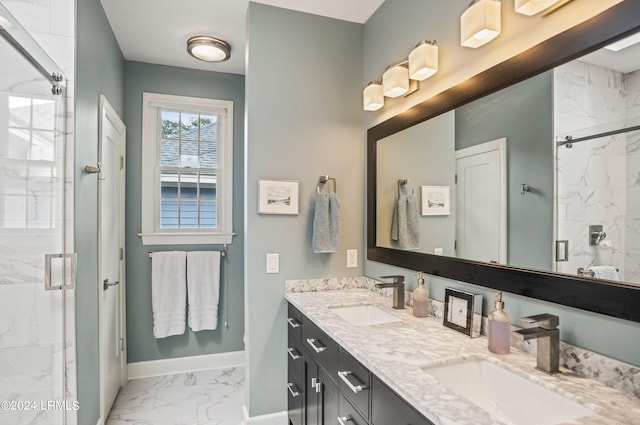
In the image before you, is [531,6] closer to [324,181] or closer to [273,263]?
[324,181]

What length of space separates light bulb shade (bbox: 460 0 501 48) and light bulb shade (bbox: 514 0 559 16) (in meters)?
0.11

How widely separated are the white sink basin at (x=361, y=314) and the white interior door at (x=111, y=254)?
1625 millimetres

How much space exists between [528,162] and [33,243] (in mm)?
2137

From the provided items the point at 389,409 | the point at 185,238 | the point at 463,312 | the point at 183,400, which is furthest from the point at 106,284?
the point at 463,312

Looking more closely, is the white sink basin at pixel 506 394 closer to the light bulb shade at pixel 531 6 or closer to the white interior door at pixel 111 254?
the light bulb shade at pixel 531 6

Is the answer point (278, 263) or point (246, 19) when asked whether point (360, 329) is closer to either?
point (278, 263)

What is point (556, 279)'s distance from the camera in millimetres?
1161

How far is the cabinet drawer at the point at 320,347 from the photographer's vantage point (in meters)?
1.54

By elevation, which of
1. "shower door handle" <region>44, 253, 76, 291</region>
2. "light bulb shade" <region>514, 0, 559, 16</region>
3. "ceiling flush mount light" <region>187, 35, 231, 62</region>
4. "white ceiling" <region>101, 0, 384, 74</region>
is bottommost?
"shower door handle" <region>44, 253, 76, 291</region>

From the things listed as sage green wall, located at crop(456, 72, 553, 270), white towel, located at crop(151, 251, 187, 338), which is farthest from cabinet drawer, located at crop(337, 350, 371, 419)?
white towel, located at crop(151, 251, 187, 338)

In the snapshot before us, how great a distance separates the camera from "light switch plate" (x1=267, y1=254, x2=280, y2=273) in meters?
2.28

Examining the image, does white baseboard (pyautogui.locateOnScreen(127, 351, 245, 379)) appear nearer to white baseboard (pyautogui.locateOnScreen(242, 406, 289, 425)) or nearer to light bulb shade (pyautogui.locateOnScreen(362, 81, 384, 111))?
white baseboard (pyautogui.locateOnScreen(242, 406, 289, 425))

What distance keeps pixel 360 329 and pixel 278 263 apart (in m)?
0.90

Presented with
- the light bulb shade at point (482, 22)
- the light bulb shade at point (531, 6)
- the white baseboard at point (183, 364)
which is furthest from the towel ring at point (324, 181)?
the white baseboard at point (183, 364)
